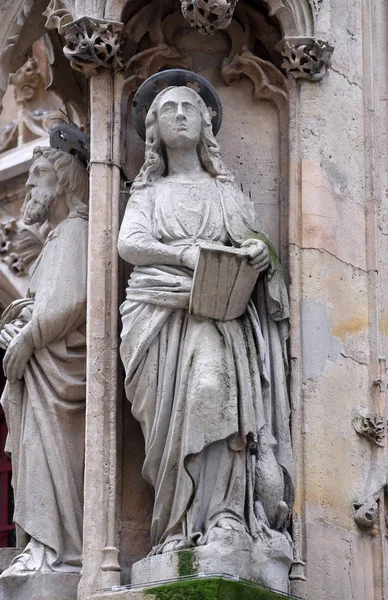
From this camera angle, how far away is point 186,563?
372 inches

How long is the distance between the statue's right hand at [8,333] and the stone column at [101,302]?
656 mm

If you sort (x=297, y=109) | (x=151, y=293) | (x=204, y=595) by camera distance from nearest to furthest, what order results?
(x=204, y=595), (x=151, y=293), (x=297, y=109)

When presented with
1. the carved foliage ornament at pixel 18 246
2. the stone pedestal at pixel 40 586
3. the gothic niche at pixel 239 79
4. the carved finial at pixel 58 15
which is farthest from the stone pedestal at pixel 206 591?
the carved foliage ornament at pixel 18 246

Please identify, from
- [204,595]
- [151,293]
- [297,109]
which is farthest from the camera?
[297,109]

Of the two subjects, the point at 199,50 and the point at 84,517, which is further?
the point at 199,50

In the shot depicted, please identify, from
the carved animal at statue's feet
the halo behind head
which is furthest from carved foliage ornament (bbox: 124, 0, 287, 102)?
the carved animal at statue's feet

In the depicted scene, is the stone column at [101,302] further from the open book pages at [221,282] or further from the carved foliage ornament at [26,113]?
the carved foliage ornament at [26,113]

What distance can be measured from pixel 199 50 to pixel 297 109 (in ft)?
2.12

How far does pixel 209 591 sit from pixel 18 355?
2021mm

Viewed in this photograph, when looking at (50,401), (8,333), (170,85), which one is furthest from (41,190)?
(50,401)

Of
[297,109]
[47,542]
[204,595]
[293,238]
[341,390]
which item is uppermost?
[297,109]

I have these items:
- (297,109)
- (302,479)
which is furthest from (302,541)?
(297,109)

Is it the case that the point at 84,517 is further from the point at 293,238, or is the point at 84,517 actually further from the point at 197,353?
the point at 293,238

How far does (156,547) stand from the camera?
31.8ft
